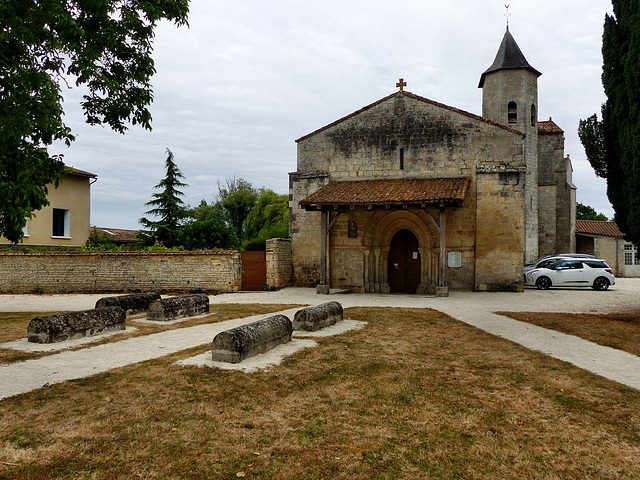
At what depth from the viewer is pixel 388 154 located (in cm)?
1789

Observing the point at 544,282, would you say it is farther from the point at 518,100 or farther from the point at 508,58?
the point at 508,58

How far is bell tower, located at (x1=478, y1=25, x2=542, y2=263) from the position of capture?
87.7ft

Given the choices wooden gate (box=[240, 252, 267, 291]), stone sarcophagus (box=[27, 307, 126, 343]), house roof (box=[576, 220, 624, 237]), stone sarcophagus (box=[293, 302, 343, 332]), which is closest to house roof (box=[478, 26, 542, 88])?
house roof (box=[576, 220, 624, 237])

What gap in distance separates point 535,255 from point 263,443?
2851 centimetres

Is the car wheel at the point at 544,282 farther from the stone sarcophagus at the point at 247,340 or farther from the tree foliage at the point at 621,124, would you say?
the stone sarcophagus at the point at 247,340

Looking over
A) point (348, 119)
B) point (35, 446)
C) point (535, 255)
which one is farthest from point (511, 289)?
point (35, 446)

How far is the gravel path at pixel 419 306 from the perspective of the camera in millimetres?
5598

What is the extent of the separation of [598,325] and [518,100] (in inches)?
820

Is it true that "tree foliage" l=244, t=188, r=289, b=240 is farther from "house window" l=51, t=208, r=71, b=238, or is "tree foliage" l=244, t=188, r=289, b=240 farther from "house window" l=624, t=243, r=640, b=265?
"house window" l=624, t=243, r=640, b=265

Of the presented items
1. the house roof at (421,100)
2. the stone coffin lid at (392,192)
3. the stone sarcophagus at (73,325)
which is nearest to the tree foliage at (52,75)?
the stone sarcophagus at (73,325)

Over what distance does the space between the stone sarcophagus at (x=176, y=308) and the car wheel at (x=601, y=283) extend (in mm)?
16700

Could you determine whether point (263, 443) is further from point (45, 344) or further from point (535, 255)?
point (535, 255)

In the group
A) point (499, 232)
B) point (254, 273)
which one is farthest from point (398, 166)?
point (254, 273)

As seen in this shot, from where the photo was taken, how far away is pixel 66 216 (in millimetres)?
25906
